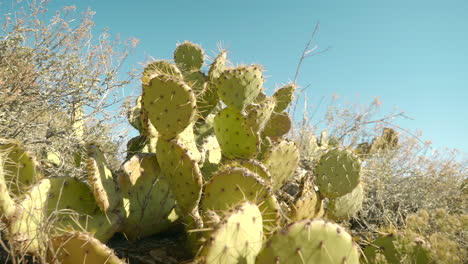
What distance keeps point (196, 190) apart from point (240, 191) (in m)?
0.27

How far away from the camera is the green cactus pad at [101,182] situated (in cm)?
203

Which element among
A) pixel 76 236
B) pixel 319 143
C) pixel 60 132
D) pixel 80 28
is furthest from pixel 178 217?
pixel 319 143

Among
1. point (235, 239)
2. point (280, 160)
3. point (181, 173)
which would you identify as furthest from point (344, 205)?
point (235, 239)

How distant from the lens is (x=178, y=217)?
2.62 meters

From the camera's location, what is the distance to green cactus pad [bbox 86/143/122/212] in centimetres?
203

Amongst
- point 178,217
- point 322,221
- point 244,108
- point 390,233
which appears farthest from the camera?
point 244,108

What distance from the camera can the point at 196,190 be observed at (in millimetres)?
2242

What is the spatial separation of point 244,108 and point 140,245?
47.5 inches

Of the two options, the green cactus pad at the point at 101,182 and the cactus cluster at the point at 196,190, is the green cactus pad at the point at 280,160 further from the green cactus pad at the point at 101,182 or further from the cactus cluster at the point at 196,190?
the green cactus pad at the point at 101,182

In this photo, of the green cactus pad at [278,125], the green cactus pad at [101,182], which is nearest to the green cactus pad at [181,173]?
the green cactus pad at [101,182]

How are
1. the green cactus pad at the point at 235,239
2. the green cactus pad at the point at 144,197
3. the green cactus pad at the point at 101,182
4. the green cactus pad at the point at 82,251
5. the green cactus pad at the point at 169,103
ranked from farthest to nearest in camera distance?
the green cactus pad at the point at 144,197, the green cactus pad at the point at 169,103, the green cactus pad at the point at 101,182, the green cactus pad at the point at 82,251, the green cactus pad at the point at 235,239

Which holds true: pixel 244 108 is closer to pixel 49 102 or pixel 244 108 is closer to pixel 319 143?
pixel 49 102

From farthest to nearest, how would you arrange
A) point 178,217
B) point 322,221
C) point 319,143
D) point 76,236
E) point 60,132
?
point 319,143 → point 60,132 → point 178,217 → point 76,236 → point 322,221

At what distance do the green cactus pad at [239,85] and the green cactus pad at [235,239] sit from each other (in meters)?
1.20
